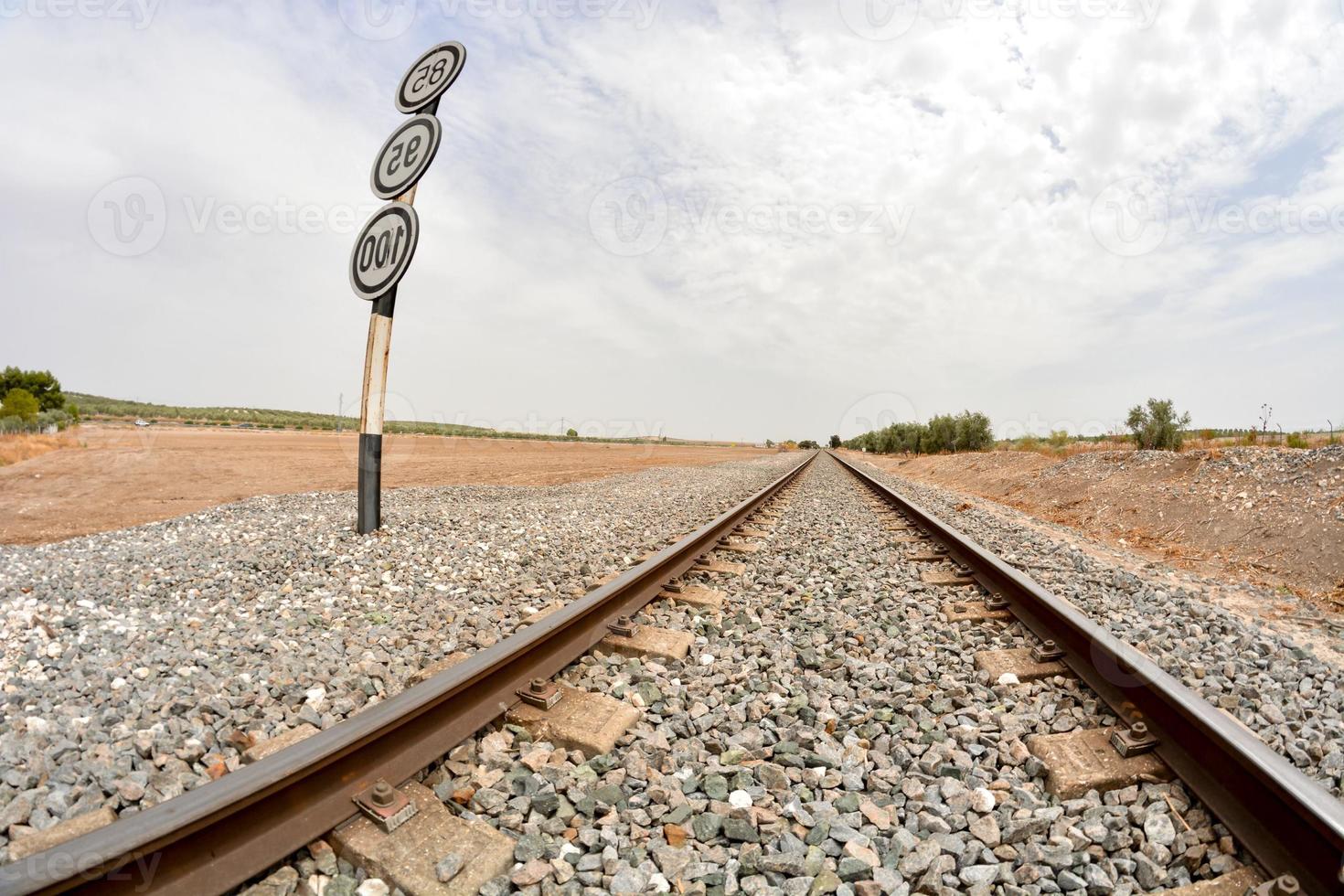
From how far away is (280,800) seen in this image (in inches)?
66.0

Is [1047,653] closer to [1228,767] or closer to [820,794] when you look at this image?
[1228,767]

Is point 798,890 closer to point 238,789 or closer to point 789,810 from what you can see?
point 789,810

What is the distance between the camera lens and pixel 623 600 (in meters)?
3.79

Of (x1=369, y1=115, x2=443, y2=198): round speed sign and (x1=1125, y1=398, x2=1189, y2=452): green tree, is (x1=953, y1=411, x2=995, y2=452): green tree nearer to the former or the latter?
(x1=1125, y1=398, x2=1189, y2=452): green tree

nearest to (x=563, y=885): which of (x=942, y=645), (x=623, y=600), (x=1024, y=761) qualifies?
(x=1024, y=761)

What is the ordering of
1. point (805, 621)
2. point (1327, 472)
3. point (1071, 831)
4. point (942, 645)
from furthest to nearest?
point (1327, 472)
point (805, 621)
point (942, 645)
point (1071, 831)

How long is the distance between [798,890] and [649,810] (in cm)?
52

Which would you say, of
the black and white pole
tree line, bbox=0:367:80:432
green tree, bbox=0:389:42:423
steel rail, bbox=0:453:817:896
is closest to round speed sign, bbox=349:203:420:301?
the black and white pole

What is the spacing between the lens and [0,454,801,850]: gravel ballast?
2.14 m

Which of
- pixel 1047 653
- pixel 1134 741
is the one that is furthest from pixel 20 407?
pixel 1134 741

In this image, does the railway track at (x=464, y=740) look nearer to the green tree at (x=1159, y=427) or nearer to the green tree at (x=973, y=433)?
the green tree at (x=1159, y=427)

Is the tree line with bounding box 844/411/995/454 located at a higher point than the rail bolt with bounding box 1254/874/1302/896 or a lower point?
higher

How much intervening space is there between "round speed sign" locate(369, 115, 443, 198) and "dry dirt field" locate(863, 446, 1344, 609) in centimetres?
922

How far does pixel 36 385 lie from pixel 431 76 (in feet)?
276
